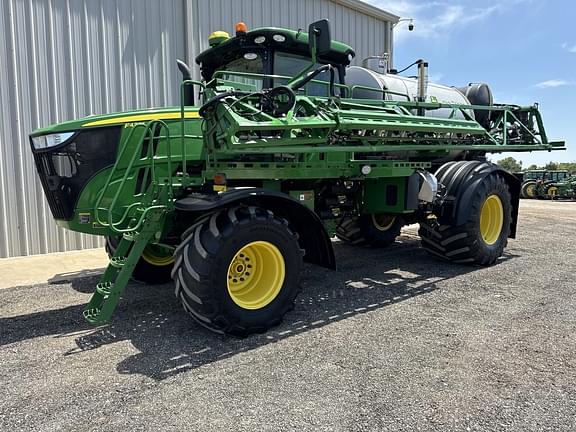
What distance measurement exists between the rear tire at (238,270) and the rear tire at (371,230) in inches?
137

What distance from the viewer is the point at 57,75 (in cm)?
784

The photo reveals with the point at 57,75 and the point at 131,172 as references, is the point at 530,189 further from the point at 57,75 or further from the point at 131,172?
the point at 131,172

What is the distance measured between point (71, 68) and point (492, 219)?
23.0 feet

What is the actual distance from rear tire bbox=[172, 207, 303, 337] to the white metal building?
16.3 ft


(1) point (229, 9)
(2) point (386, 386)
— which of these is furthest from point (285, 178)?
(1) point (229, 9)

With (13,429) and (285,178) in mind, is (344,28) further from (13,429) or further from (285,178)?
(13,429)

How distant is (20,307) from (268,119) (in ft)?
10.7

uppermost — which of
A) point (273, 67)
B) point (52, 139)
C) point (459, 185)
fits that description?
point (273, 67)

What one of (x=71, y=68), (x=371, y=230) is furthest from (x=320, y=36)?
→ (x=71, y=68)

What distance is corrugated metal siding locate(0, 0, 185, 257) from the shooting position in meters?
7.51

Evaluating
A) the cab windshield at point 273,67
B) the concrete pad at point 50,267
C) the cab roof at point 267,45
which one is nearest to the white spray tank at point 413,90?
the cab roof at point 267,45

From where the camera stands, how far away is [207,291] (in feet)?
12.4

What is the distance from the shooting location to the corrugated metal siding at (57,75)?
751 cm

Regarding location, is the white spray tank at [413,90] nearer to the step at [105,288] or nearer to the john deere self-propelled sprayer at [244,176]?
the john deere self-propelled sprayer at [244,176]
